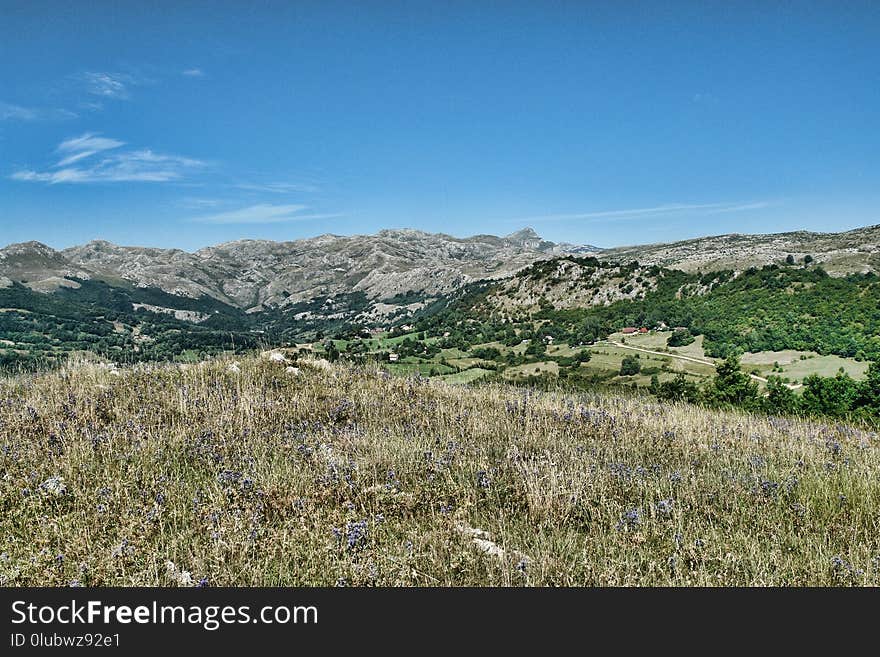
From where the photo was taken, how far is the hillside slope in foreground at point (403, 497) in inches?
162

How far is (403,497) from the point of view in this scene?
550cm

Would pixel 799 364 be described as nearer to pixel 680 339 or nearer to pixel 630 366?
pixel 630 366

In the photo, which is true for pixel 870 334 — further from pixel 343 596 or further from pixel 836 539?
pixel 343 596

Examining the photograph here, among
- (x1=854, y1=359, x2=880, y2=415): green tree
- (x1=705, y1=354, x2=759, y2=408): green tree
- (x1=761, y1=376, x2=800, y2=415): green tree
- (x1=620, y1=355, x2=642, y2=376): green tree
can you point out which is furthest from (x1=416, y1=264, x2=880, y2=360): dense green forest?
(x1=761, y1=376, x2=800, y2=415): green tree

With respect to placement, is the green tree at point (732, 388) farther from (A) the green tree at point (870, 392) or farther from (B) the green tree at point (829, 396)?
(A) the green tree at point (870, 392)

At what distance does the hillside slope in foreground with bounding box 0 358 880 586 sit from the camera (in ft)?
13.5

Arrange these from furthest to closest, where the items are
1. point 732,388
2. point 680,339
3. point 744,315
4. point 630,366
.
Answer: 1. point 744,315
2. point 680,339
3. point 630,366
4. point 732,388

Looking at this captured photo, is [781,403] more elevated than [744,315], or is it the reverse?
[781,403]

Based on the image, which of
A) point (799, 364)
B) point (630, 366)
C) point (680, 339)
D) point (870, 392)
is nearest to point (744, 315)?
point (680, 339)

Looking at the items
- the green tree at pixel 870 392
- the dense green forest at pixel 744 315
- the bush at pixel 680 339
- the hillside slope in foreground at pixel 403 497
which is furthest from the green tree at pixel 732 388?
the bush at pixel 680 339

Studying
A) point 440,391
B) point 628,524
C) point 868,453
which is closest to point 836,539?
point 628,524

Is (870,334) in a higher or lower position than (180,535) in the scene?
lower

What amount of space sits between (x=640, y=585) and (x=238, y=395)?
7.89 m

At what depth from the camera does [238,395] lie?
9.40m
